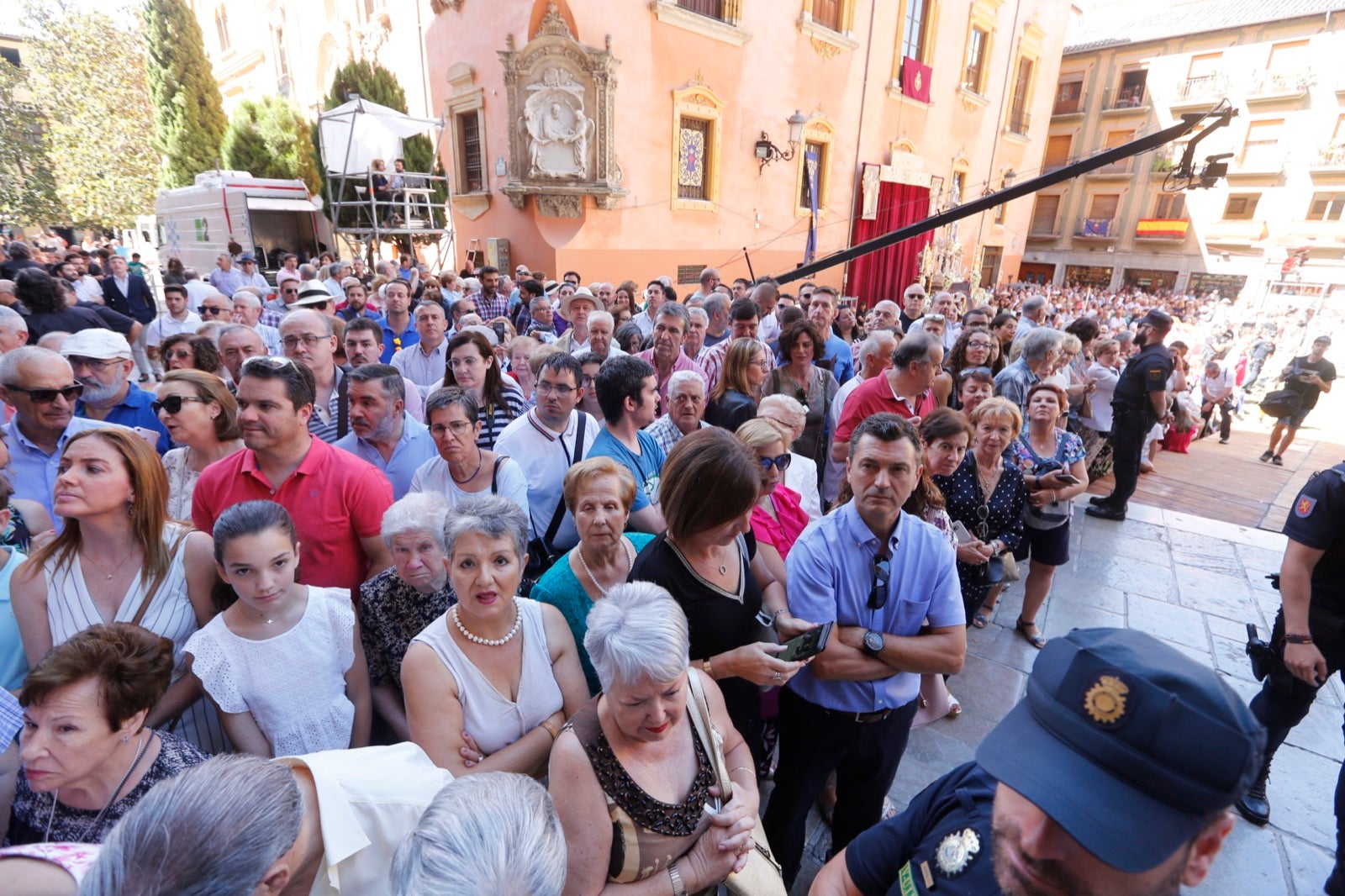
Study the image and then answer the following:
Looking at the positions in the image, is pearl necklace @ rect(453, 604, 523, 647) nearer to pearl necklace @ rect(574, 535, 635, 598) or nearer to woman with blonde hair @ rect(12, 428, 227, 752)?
pearl necklace @ rect(574, 535, 635, 598)

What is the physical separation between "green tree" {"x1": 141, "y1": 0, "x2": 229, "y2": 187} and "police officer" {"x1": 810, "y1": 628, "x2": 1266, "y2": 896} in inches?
1094

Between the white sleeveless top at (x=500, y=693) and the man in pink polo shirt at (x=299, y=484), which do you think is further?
the man in pink polo shirt at (x=299, y=484)

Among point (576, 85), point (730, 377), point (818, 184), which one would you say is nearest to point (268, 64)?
point (576, 85)

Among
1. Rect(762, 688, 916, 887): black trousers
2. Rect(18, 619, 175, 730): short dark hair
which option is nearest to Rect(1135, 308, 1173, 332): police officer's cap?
Rect(762, 688, 916, 887): black trousers

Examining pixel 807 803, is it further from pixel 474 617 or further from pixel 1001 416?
pixel 1001 416

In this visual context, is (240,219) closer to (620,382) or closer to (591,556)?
(620,382)

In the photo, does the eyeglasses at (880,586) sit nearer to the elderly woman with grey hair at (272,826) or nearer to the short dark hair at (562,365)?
the elderly woman with grey hair at (272,826)

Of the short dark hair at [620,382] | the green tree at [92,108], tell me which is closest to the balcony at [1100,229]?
the short dark hair at [620,382]

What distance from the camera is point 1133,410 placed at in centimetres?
560

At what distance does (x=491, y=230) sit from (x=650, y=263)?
3381 millimetres

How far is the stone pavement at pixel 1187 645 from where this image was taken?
259cm

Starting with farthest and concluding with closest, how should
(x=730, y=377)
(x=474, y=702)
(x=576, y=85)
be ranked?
(x=576, y=85) < (x=730, y=377) < (x=474, y=702)

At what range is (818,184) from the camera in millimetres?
15750

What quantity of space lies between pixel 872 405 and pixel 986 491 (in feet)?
2.87
